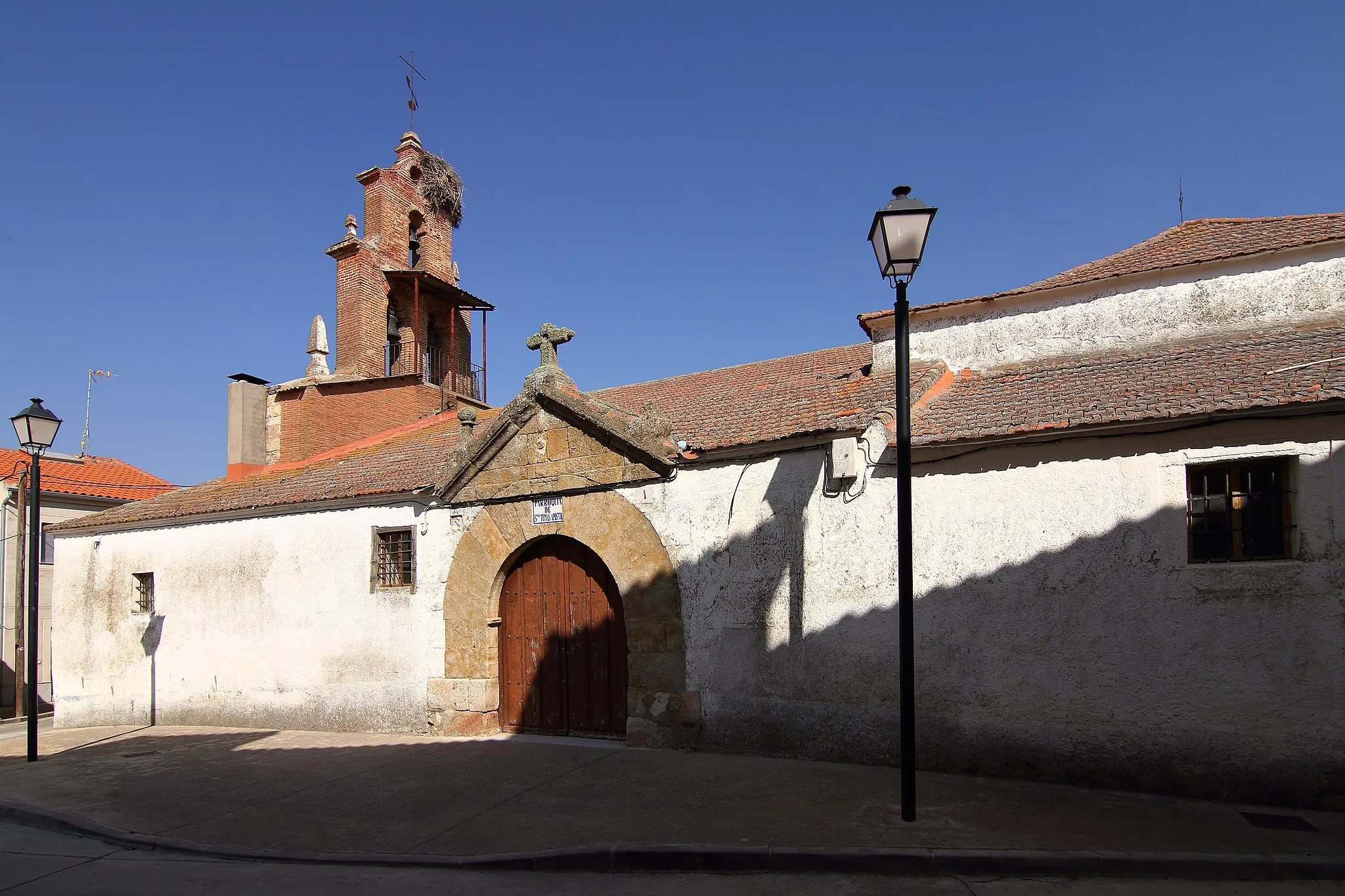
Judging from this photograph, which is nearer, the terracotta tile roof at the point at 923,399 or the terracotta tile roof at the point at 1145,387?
the terracotta tile roof at the point at 1145,387

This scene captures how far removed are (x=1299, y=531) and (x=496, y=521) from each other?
7055 mm

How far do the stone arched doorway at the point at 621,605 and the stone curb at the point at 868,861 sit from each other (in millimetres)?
2737

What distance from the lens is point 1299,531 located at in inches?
219

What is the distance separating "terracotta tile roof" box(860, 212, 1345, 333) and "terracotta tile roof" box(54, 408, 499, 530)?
585 centimetres

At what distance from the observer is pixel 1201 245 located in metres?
8.02

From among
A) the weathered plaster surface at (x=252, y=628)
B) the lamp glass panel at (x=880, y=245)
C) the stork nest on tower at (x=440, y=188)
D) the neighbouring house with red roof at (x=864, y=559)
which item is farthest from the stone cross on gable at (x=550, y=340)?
the stork nest on tower at (x=440, y=188)

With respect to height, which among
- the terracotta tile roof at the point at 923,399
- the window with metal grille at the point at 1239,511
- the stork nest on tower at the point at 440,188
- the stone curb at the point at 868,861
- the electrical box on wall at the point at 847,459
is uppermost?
the stork nest on tower at the point at 440,188

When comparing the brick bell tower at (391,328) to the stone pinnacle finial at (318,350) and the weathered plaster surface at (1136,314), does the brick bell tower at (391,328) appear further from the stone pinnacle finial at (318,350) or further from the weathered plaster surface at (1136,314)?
the weathered plaster surface at (1136,314)

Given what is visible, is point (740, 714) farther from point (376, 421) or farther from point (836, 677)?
point (376, 421)

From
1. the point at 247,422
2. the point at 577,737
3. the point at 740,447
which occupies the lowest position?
the point at 577,737

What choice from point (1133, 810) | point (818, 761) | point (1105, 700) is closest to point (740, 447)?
point (818, 761)

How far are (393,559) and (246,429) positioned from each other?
484cm

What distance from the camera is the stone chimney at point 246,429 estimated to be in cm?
1267

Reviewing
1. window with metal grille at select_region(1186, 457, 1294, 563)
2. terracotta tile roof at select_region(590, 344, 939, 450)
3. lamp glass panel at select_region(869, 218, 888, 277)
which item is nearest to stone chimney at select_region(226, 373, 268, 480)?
terracotta tile roof at select_region(590, 344, 939, 450)
